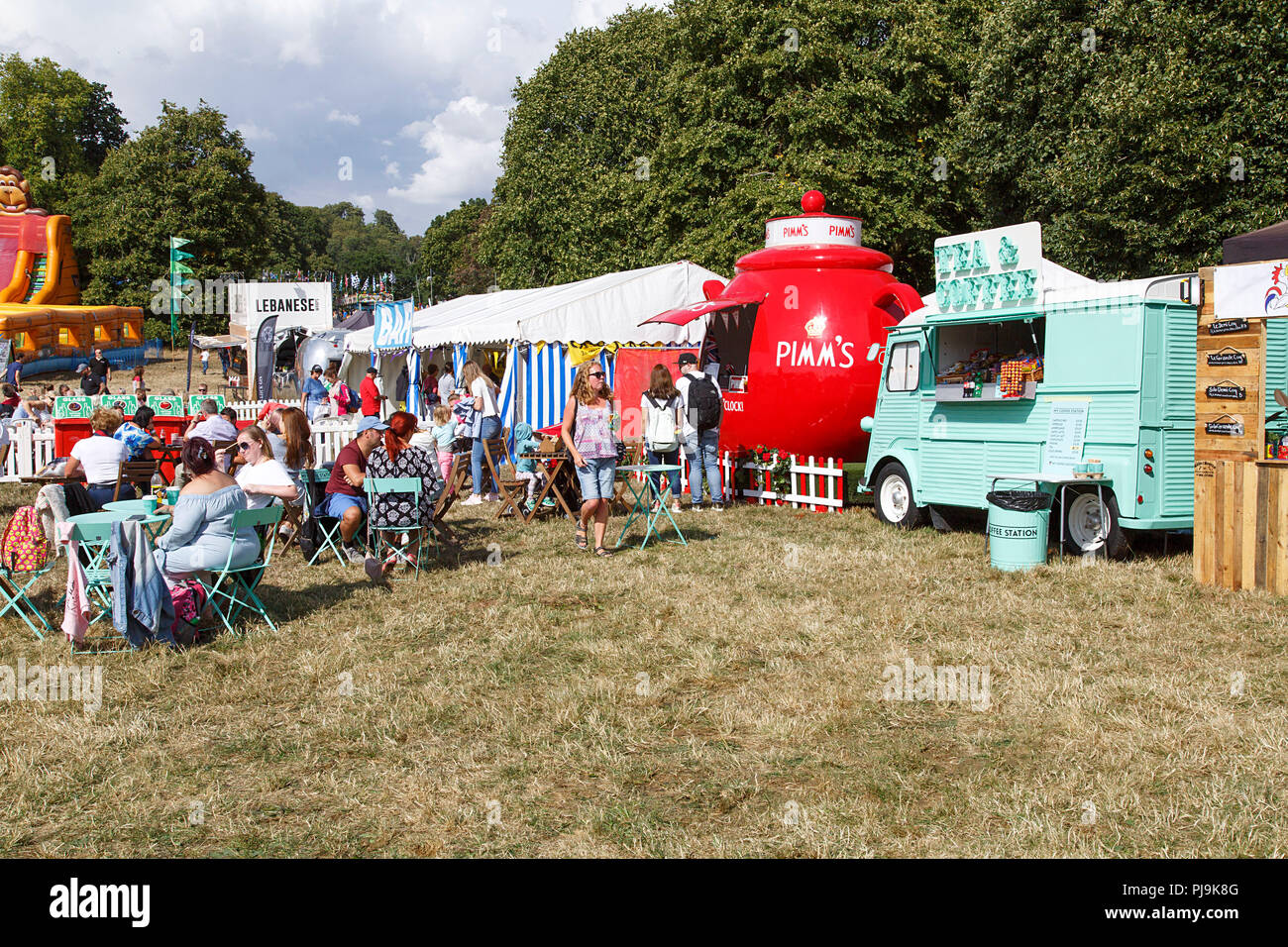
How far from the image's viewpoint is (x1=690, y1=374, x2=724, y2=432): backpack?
39.6 ft

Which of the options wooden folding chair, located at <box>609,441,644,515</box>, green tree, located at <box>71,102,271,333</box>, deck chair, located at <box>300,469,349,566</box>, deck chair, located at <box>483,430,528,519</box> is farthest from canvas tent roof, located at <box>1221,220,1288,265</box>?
green tree, located at <box>71,102,271,333</box>

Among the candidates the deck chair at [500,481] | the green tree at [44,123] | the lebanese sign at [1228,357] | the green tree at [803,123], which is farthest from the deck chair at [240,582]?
the green tree at [44,123]

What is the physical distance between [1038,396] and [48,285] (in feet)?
127

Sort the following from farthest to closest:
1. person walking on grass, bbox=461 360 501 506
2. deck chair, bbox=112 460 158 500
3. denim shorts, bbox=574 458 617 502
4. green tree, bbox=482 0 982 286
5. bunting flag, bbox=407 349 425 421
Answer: green tree, bbox=482 0 982 286
bunting flag, bbox=407 349 425 421
person walking on grass, bbox=461 360 501 506
deck chair, bbox=112 460 158 500
denim shorts, bbox=574 458 617 502

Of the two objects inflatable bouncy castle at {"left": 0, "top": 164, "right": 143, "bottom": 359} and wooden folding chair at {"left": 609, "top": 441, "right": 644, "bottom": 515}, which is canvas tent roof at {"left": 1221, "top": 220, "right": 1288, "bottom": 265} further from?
inflatable bouncy castle at {"left": 0, "top": 164, "right": 143, "bottom": 359}

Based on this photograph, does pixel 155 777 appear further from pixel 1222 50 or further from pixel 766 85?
pixel 766 85

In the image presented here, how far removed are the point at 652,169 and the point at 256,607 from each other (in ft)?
66.2

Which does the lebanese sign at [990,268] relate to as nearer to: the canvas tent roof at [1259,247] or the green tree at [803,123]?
the canvas tent roof at [1259,247]

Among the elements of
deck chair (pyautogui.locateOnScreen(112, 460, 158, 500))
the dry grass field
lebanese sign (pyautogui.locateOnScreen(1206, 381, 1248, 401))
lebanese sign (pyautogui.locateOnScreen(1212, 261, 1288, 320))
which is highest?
lebanese sign (pyautogui.locateOnScreen(1212, 261, 1288, 320))

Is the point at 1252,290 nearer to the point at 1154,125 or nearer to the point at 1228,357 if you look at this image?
the point at 1228,357

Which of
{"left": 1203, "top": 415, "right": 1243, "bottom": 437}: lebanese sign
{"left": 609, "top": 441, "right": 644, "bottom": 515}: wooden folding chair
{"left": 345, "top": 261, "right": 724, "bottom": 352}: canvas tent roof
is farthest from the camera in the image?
{"left": 345, "top": 261, "right": 724, "bottom": 352}: canvas tent roof

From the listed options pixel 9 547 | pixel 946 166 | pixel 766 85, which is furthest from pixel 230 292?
pixel 9 547

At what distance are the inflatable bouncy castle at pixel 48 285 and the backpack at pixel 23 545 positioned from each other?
32.9m

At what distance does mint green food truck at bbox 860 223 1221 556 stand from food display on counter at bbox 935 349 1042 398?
0.01 m
